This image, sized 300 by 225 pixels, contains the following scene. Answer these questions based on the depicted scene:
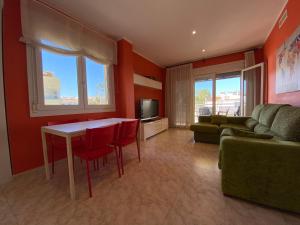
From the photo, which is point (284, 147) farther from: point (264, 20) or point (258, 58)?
point (258, 58)

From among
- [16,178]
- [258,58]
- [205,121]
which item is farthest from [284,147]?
[258,58]

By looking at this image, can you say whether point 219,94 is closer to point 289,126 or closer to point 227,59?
point 227,59

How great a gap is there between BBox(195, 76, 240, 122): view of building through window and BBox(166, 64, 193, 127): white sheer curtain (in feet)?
1.14

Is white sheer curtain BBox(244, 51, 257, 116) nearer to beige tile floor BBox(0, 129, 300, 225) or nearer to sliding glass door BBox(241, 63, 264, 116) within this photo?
sliding glass door BBox(241, 63, 264, 116)

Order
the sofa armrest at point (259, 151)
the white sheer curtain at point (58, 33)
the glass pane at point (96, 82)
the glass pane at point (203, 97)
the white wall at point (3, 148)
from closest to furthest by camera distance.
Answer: the sofa armrest at point (259, 151) → the white wall at point (3, 148) → the white sheer curtain at point (58, 33) → the glass pane at point (96, 82) → the glass pane at point (203, 97)

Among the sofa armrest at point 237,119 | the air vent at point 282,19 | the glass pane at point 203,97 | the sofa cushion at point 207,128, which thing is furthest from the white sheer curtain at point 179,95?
the air vent at point 282,19

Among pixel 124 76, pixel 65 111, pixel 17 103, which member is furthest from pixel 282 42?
pixel 17 103

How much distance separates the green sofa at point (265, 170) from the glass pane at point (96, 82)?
266cm

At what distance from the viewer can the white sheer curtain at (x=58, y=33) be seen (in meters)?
1.95

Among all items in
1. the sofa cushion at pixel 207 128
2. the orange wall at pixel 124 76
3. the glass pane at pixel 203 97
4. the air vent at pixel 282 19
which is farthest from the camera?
the glass pane at pixel 203 97

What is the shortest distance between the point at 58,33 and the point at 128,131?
2.08 metres

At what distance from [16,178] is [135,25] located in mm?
3301

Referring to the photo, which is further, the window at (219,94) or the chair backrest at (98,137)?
the window at (219,94)

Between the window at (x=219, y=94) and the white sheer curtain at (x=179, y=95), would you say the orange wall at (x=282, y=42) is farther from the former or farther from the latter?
the white sheer curtain at (x=179, y=95)
